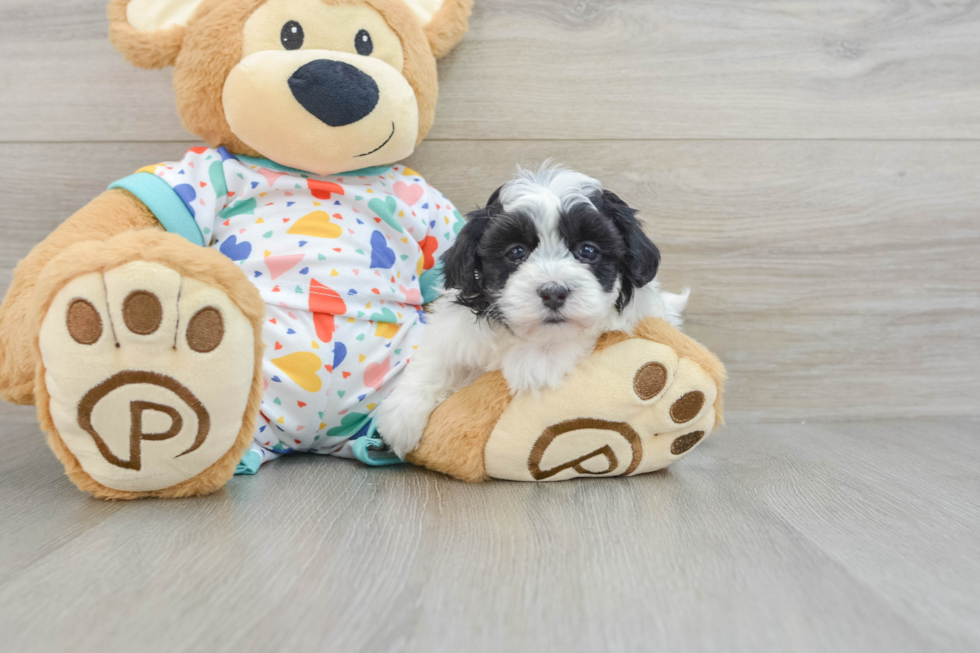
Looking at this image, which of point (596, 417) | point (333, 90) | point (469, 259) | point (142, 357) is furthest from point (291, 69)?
point (596, 417)

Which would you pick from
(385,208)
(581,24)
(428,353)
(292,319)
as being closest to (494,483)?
(428,353)

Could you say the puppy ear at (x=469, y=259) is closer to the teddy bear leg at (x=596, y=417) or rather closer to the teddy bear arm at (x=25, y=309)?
the teddy bear leg at (x=596, y=417)

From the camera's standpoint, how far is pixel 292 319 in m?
1.35

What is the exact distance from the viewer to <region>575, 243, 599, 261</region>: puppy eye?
46.6 inches

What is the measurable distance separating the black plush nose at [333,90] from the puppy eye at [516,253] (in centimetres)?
41

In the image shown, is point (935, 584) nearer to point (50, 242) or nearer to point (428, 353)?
point (428, 353)

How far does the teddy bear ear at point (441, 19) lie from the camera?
1512 mm

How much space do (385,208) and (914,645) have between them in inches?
45.7

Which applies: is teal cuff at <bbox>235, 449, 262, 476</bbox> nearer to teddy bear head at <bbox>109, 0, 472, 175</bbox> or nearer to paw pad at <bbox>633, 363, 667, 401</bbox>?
teddy bear head at <bbox>109, 0, 472, 175</bbox>

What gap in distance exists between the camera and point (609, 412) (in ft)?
3.93

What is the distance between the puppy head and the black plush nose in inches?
12.4

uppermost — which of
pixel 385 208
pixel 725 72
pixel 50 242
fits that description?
pixel 725 72

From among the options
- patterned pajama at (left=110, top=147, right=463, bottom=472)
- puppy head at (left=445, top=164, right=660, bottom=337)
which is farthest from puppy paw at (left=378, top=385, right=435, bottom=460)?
puppy head at (left=445, top=164, right=660, bottom=337)

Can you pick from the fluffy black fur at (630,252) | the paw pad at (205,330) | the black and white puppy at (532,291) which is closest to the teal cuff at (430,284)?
the black and white puppy at (532,291)
